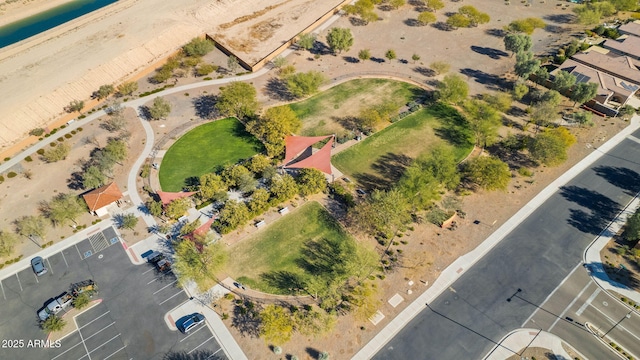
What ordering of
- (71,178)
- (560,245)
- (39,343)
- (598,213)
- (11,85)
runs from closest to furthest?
(39,343) → (560,245) → (598,213) → (71,178) → (11,85)

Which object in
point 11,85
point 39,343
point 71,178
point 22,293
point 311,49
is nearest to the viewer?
point 39,343

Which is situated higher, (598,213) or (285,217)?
(598,213)

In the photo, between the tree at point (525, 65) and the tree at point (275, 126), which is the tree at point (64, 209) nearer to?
the tree at point (275, 126)

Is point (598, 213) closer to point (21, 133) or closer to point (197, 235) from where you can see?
point (197, 235)

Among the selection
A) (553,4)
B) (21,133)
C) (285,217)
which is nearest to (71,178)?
(21,133)

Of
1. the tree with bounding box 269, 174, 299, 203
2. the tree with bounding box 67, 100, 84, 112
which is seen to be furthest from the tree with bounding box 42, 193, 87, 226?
the tree with bounding box 269, 174, 299, 203

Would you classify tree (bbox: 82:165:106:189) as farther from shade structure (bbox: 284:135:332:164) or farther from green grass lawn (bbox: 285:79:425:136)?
green grass lawn (bbox: 285:79:425:136)

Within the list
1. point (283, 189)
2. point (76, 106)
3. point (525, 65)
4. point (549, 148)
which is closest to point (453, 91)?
point (525, 65)
